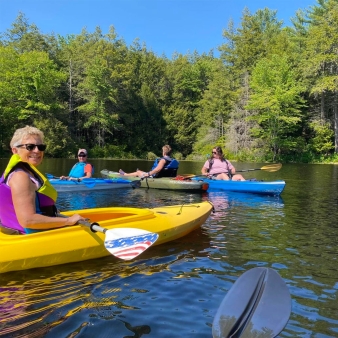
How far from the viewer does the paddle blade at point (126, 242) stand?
3560 mm

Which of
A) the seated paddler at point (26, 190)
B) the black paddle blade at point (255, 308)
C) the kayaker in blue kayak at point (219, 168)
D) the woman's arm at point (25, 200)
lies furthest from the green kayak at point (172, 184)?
the black paddle blade at point (255, 308)

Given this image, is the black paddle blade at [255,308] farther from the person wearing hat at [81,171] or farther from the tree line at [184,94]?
the tree line at [184,94]

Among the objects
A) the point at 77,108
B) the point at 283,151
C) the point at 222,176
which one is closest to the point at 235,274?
the point at 222,176

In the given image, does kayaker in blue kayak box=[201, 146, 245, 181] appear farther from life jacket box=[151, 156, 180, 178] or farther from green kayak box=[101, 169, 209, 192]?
life jacket box=[151, 156, 180, 178]

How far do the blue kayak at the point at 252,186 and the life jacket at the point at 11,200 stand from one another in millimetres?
6624

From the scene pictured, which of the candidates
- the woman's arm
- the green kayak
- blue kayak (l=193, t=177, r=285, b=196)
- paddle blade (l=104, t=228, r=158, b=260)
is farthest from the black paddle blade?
the green kayak

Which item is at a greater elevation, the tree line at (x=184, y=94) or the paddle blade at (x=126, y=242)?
the tree line at (x=184, y=94)

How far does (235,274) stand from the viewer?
375 centimetres

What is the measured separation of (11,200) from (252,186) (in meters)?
7.18

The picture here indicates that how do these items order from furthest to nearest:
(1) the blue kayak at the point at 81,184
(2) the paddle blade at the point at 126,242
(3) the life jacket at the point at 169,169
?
(3) the life jacket at the point at 169,169, (1) the blue kayak at the point at 81,184, (2) the paddle blade at the point at 126,242

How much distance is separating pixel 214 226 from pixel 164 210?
0.95 metres

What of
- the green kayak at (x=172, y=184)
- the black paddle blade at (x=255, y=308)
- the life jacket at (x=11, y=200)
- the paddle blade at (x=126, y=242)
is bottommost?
the black paddle blade at (x=255, y=308)

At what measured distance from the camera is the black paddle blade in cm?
225

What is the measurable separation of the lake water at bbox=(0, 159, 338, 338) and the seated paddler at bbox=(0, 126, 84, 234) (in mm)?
538
